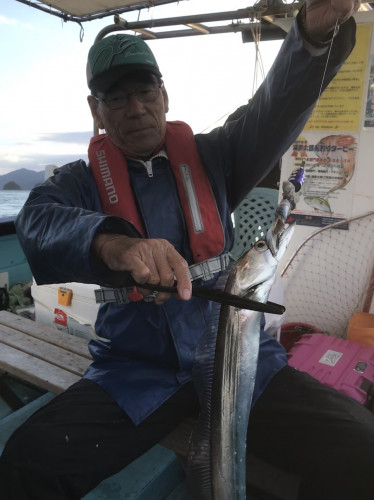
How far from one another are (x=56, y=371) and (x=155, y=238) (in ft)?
5.50

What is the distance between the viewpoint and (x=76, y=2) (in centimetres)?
463

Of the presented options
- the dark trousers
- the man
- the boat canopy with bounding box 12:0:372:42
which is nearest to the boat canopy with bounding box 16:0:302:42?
the boat canopy with bounding box 12:0:372:42

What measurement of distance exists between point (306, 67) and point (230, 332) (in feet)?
3.64

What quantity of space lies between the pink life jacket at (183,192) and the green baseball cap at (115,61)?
0.34 m

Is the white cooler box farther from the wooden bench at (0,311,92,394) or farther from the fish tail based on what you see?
the fish tail

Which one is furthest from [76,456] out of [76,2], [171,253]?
[76,2]

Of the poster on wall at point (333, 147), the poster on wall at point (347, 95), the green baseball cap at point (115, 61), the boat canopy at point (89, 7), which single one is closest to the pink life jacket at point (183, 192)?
the green baseball cap at point (115, 61)

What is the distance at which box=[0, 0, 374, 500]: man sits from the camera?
1.62m

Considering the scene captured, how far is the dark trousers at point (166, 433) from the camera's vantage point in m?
1.67

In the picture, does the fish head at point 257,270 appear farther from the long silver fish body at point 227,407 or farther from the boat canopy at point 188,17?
the boat canopy at point 188,17

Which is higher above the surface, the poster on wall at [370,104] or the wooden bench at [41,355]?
the poster on wall at [370,104]

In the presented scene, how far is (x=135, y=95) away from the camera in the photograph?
208cm

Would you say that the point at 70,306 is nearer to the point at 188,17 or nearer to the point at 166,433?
the point at 166,433

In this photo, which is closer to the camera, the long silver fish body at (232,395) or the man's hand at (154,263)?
the man's hand at (154,263)
